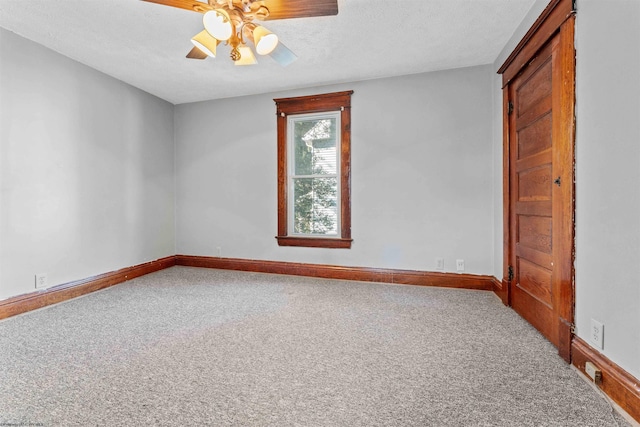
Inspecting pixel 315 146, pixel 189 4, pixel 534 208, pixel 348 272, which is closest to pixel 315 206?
pixel 315 146

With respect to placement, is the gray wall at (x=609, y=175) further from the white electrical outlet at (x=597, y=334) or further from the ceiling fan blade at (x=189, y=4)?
the ceiling fan blade at (x=189, y=4)

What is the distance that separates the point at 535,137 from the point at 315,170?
239cm

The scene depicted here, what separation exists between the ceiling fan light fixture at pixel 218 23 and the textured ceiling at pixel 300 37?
2.40ft

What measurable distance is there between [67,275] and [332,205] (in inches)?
116

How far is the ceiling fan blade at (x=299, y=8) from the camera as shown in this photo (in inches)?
73.2

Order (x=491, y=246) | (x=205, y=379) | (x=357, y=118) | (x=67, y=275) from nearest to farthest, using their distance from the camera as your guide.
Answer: (x=205, y=379)
(x=67, y=275)
(x=491, y=246)
(x=357, y=118)

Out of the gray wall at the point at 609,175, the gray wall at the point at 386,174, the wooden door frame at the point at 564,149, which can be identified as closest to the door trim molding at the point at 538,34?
Result: the wooden door frame at the point at 564,149

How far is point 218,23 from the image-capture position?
1812 mm

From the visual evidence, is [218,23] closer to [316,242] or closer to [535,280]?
[316,242]

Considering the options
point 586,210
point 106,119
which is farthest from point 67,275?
point 586,210

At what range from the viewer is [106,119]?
11.4 ft

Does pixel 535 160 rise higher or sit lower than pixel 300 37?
lower

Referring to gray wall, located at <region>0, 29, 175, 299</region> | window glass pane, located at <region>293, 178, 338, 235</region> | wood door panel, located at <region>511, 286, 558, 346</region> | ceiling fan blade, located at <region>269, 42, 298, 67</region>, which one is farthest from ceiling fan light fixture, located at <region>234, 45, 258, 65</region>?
wood door panel, located at <region>511, 286, 558, 346</region>

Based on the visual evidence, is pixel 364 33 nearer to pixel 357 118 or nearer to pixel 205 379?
pixel 357 118
